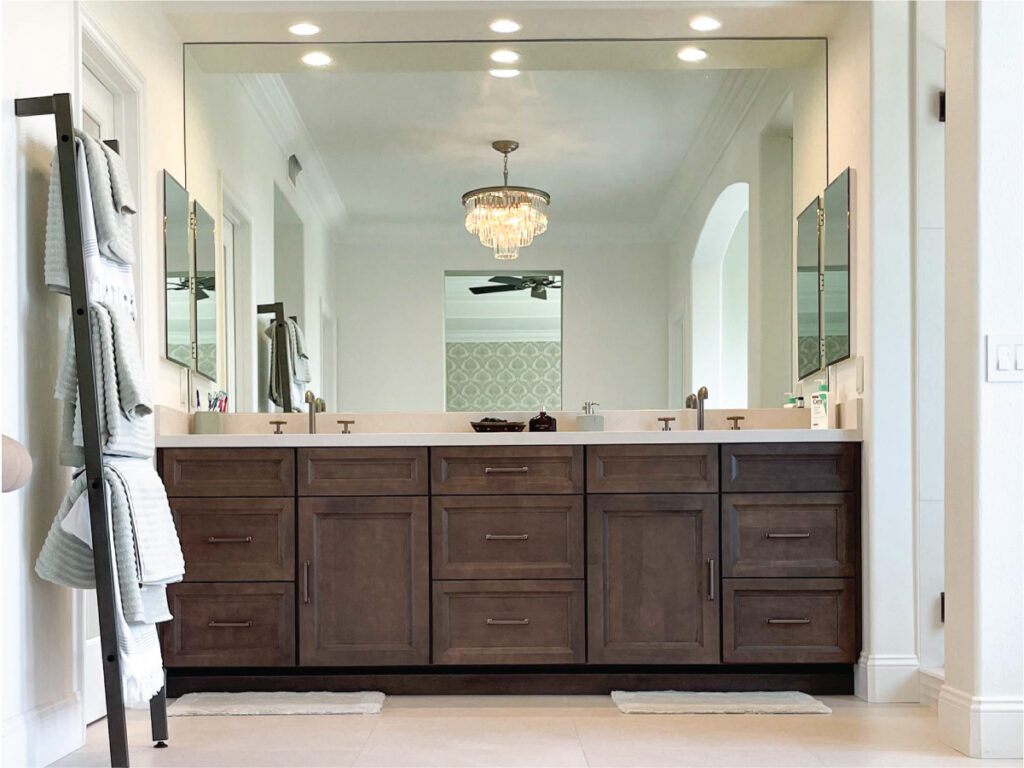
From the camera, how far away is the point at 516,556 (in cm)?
355

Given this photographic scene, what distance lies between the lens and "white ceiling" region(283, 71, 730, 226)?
13.3 feet

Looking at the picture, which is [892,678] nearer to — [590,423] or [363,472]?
[590,423]

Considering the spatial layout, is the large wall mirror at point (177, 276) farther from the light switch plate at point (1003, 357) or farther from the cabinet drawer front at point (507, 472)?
the light switch plate at point (1003, 357)

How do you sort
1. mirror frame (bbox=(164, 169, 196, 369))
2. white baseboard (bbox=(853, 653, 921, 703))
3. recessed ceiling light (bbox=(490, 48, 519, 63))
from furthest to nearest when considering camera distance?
1. recessed ceiling light (bbox=(490, 48, 519, 63))
2. mirror frame (bbox=(164, 169, 196, 369))
3. white baseboard (bbox=(853, 653, 921, 703))

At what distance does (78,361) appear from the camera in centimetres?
260

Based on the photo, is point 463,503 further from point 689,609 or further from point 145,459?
point 145,459

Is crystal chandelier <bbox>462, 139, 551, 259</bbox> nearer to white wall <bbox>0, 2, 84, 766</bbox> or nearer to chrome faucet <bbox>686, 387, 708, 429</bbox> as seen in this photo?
chrome faucet <bbox>686, 387, 708, 429</bbox>

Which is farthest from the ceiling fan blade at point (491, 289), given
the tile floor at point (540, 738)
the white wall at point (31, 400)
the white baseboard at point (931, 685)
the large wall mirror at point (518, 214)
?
the white baseboard at point (931, 685)

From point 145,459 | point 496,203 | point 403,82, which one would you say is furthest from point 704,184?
point 145,459

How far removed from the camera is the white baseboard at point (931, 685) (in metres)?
3.33

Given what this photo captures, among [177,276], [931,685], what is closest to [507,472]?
[177,276]

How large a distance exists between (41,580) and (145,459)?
37 centimetres

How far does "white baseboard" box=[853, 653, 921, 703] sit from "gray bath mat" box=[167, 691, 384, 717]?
57.8 inches

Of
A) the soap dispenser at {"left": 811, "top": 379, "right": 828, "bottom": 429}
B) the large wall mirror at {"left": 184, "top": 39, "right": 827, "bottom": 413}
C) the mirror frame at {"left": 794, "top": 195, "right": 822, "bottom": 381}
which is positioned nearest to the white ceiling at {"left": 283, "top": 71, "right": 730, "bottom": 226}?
the large wall mirror at {"left": 184, "top": 39, "right": 827, "bottom": 413}
